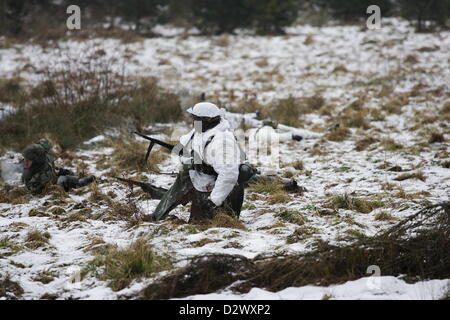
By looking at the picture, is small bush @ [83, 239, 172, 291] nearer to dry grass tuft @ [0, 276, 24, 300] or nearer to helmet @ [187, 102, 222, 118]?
dry grass tuft @ [0, 276, 24, 300]

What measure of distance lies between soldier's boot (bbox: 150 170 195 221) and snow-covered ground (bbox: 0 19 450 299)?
0.24 m

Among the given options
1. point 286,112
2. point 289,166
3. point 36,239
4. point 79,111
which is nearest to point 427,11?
point 286,112

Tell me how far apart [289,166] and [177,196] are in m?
2.52

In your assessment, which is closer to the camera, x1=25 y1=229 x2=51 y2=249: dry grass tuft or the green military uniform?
x1=25 y1=229 x2=51 y2=249: dry grass tuft

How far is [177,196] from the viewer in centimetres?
475

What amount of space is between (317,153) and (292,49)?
28.9 feet

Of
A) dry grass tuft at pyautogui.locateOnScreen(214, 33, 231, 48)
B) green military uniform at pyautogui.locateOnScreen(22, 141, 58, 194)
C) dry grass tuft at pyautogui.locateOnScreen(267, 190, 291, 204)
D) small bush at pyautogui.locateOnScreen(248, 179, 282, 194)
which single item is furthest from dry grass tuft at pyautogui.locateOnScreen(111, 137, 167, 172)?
dry grass tuft at pyautogui.locateOnScreen(214, 33, 231, 48)

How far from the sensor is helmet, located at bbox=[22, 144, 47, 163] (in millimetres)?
5934

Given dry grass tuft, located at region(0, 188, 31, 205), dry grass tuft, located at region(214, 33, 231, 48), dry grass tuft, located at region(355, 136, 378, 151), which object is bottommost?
dry grass tuft, located at region(0, 188, 31, 205)

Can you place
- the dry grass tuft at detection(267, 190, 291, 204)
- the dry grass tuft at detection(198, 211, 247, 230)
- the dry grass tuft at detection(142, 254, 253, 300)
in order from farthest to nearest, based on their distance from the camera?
the dry grass tuft at detection(267, 190, 291, 204) < the dry grass tuft at detection(198, 211, 247, 230) < the dry grass tuft at detection(142, 254, 253, 300)

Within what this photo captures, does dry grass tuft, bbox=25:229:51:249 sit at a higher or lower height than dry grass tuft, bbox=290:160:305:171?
lower

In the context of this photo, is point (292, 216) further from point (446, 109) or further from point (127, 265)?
point (446, 109)
